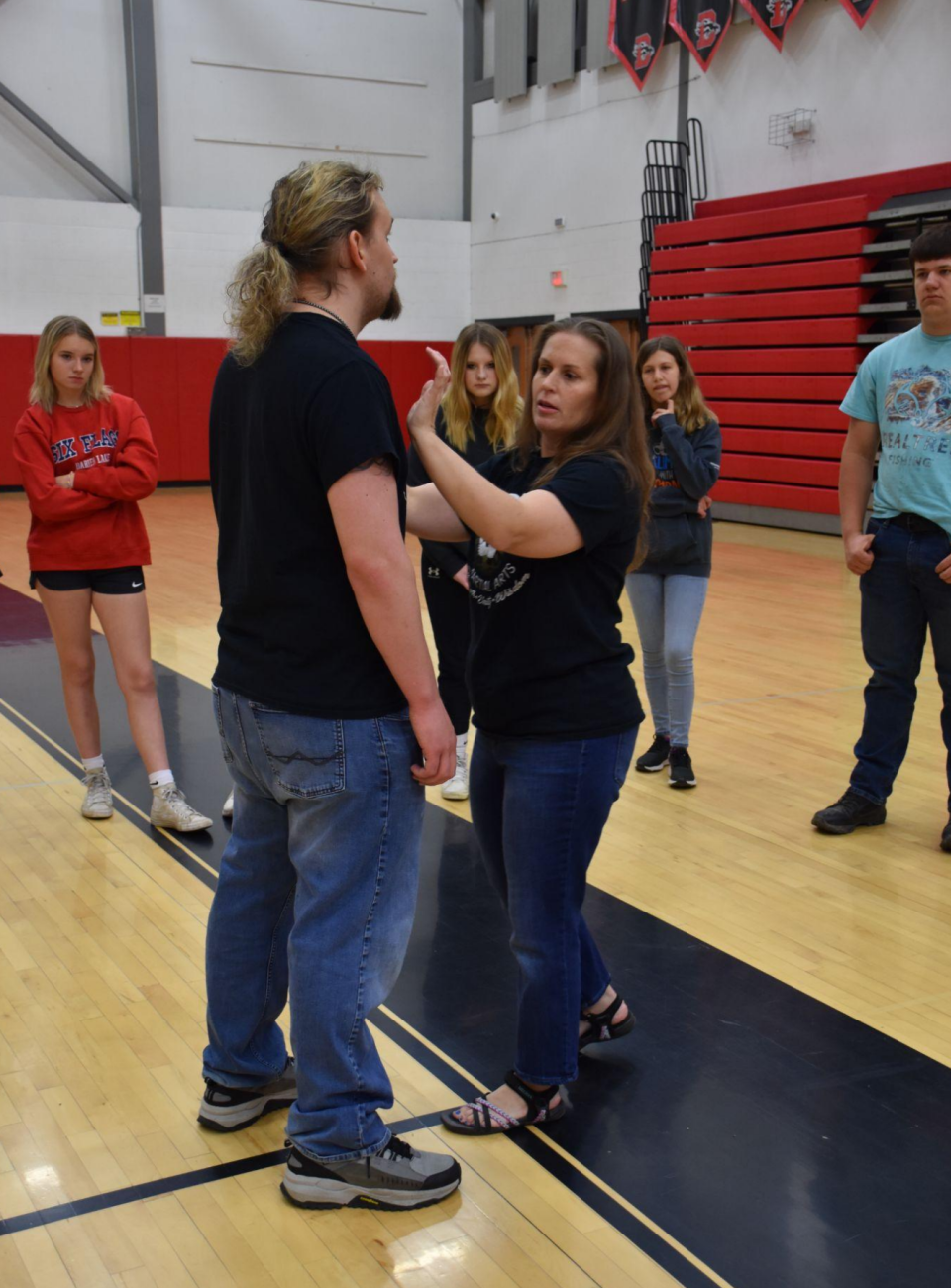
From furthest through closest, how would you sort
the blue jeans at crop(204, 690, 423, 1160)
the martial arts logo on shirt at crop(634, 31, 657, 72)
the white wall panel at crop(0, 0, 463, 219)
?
the white wall panel at crop(0, 0, 463, 219)
the martial arts logo on shirt at crop(634, 31, 657, 72)
the blue jeans at crop(204, 690, 423, 1160)

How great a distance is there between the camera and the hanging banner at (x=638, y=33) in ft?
42.3

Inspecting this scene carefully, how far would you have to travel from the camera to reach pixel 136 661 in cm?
397

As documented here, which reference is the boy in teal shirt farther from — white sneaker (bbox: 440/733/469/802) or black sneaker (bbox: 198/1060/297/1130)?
black sneaker (bbox: 198/1060/297/1130)

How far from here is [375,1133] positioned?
2086 mm

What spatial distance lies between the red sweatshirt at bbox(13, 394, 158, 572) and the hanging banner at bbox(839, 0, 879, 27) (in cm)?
919

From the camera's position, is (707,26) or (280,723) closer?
(280,723)

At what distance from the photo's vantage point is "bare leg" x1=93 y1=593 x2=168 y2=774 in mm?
3959

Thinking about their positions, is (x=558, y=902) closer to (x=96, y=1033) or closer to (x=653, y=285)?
(x=96, y=1033)

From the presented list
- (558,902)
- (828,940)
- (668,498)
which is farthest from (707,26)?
(558,902)

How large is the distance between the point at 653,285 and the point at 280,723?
12.1 meters

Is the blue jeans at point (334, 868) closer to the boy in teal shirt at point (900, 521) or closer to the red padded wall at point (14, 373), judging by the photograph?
the boy in teal shirt at point (900, 521)

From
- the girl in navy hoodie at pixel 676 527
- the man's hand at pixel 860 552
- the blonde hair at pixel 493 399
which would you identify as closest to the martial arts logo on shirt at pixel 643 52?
the girl in navy hoodie at pixel 676 527

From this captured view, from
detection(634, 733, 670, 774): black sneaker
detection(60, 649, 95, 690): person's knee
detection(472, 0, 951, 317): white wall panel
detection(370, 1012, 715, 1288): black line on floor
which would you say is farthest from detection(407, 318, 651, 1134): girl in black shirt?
detection(472, 0, 951, 317): white wall panel

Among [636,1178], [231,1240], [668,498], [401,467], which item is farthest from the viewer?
[668,498]
